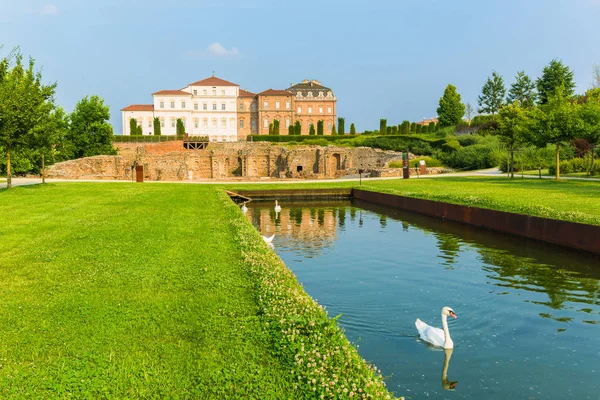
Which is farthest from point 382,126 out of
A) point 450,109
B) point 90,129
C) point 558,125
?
point 558,125

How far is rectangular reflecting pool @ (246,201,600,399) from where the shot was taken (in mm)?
6391

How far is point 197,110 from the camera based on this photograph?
90125 millimetres

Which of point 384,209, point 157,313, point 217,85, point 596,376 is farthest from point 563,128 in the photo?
point 217,85

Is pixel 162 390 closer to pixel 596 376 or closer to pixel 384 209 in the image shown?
pixel 596 376

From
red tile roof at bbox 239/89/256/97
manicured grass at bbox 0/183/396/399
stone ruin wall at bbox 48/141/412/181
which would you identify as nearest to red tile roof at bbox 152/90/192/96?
red tile roof at bbox 239/89/256/97

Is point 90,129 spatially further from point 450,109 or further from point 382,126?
point 450,109

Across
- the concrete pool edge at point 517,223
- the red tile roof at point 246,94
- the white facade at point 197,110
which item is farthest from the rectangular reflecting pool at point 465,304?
the red tile roof at point 246,94

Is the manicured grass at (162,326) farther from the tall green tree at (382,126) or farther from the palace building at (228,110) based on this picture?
the palace building at (228,110)

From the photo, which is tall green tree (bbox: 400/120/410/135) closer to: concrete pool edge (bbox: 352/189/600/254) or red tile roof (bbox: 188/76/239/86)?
red tile roof (bbox: 188/76/239/86)

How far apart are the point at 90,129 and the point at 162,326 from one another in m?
56.7

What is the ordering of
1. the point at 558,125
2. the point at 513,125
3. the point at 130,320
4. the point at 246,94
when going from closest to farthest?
the point at 130,320
the point at 558,125
the point at 513,125
the point at 246,94

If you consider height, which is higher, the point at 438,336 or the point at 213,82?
the point at 213,82

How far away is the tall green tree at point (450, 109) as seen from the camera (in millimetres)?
78562

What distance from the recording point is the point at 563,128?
2844 centimetres
